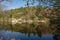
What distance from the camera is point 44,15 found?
18.4 ft

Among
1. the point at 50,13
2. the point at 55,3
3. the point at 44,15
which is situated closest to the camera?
the point at 55,3

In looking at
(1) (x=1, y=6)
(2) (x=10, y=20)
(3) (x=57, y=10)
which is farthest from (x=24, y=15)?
(3) (x=57, y=10)

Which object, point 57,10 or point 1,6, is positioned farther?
point 1,6

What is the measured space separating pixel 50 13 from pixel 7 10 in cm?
153

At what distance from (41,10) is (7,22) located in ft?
4.23

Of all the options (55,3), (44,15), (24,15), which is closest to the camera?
(55,3)

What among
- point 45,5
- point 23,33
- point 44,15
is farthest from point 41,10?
point 23,33

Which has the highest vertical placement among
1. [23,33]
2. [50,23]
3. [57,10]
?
[57,10]

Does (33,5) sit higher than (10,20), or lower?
higher

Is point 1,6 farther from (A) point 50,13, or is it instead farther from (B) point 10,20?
(A) point 50,13

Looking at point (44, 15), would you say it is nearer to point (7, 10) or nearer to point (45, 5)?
point (45, 5)

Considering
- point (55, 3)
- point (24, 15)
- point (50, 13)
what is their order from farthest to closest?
point (24, 15) → point (50, 13) → point (55, 3)

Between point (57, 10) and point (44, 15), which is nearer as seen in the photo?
point (57, 10)

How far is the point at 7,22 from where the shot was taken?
5957 mm
